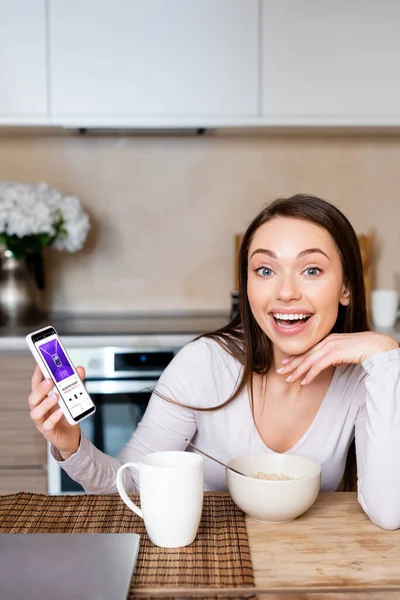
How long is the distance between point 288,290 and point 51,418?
0.45 metres

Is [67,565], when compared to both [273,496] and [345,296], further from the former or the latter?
[345,296]

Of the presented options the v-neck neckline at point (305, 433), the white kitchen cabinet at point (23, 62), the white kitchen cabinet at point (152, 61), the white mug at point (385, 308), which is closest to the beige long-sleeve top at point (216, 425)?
the v-neck neckline at point (305, 433)

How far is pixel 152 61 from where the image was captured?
2328 mm

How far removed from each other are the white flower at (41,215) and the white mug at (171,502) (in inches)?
60.0

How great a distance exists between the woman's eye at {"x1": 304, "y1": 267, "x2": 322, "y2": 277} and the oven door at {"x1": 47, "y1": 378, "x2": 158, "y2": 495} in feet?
3.33

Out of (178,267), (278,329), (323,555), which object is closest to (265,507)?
(323,555)

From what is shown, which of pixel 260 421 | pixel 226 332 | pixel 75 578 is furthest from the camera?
pixel 226 332

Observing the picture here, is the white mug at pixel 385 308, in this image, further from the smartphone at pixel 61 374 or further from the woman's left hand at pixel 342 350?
the smartphone at pixel 61 374

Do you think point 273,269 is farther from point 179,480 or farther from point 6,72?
point 6,72

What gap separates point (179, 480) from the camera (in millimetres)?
892

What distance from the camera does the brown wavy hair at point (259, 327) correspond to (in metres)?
1.33

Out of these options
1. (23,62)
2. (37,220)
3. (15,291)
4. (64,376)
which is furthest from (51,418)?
(23,62)

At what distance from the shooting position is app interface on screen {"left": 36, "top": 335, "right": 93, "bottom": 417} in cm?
102

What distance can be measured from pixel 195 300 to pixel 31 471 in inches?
35.5
